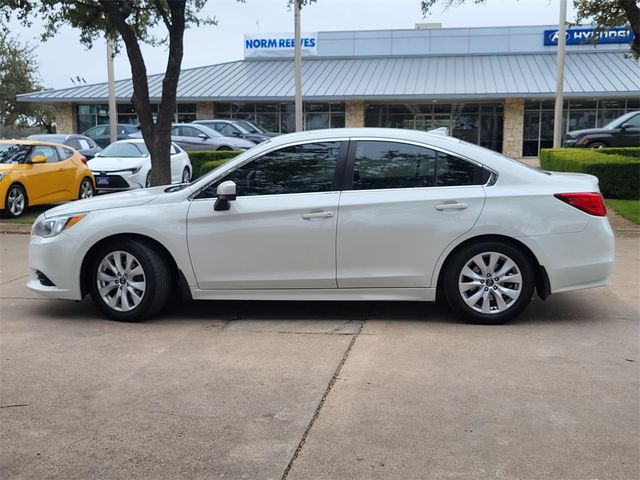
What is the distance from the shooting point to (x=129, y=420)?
12.3 ft

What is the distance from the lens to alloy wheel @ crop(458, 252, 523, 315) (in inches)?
214

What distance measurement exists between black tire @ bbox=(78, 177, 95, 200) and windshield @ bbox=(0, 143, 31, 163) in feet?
4.46

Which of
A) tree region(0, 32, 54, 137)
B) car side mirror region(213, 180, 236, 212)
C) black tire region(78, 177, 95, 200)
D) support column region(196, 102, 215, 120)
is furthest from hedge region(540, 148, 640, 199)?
tree region(0, 32, 54, 137)

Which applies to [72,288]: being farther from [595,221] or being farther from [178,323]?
[595,221]

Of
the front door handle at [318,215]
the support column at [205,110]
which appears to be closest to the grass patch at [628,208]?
the front door handle at [318,215]

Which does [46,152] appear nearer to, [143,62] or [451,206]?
[143,62]

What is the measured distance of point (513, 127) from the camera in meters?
32.0

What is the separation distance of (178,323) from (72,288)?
0.99 m

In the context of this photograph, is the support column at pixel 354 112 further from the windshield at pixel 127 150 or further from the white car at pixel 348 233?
the white car at pixel 348 233

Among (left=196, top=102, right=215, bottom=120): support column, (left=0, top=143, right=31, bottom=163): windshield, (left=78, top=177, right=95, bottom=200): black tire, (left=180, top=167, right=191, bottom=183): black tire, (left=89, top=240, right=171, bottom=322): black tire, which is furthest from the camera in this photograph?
(left=196, top=102, right=215, bottom=120): support column

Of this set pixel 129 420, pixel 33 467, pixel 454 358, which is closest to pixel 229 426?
pixel 129 420

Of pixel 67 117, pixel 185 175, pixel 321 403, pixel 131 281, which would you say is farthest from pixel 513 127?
pixel 321 403

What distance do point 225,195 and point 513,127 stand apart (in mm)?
28888

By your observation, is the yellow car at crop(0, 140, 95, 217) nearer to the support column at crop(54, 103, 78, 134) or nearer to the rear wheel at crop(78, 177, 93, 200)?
Result: the rear wheel at crop(78, 177, 93, 200)
